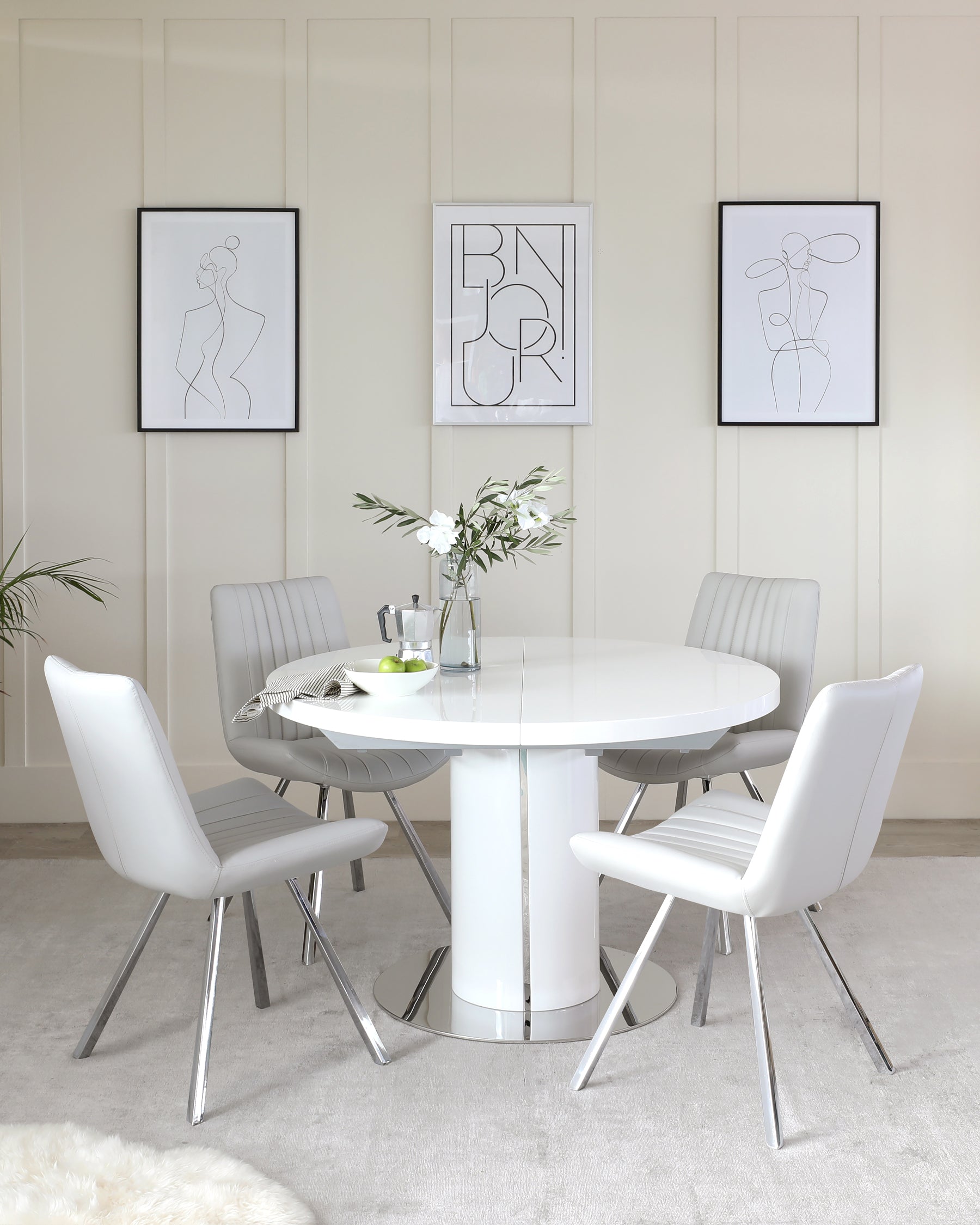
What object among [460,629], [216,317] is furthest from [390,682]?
[216,317]

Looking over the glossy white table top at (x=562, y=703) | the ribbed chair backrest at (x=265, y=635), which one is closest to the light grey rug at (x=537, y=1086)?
the ribbed chair backrest at (x=265, y=635)

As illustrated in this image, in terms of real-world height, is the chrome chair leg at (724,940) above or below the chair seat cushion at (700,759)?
below

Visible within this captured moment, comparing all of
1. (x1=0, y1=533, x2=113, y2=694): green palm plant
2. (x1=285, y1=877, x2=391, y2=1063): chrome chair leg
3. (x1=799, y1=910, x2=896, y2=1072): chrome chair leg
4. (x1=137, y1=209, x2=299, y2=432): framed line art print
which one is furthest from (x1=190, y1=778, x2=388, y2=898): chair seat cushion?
(x1=137, y1=209, x2=299, y2=432): framed line art print

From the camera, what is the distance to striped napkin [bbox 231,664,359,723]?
2268 millimetres

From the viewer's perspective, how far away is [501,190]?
153 inches

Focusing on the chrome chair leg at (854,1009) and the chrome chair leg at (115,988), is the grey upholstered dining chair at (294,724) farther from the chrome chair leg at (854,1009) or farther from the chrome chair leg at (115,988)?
Result: the chrome chair leg at (854,1009)

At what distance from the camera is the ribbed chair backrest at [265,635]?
2.97m

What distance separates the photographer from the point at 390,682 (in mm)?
2268

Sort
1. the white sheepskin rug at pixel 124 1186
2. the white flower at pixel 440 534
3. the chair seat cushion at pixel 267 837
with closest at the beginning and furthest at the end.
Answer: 1. the white sheepskin rug at pixel 124 1186
2. the chair seat cushion at pixel 267 837
3. the white flower at pixel 440 534

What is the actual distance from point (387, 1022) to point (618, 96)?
10.6 ft

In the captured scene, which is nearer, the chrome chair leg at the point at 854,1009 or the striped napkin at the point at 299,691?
the chrome chair leg at the point at 854,1009

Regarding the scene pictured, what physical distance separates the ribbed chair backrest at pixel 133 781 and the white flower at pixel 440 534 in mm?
752

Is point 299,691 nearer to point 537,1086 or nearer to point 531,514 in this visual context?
point 531,514

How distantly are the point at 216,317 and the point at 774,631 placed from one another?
2293 millimetres
